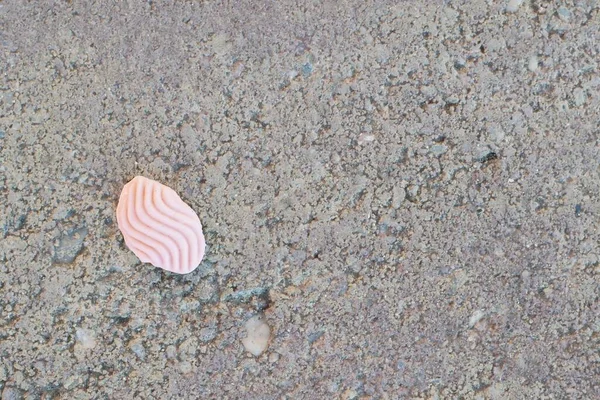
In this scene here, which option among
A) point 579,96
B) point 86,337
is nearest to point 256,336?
point 86,337

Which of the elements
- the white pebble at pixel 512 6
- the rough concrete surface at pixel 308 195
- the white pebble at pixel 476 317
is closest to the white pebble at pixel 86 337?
the rough concrete surface at pixel 308 195

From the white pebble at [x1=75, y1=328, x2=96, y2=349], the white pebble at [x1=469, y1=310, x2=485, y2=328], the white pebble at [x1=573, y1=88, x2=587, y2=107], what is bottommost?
the white pebble at [x1=75, y1=328, x2=96, y2=349]

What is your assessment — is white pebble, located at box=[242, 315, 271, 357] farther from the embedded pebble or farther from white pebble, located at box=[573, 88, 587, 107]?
white pebble, located at box=[573, 88, 587, 107]

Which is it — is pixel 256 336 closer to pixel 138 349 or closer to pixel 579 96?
pixel 138 349

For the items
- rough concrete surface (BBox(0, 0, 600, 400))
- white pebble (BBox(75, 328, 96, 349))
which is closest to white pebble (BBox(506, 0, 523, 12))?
rough concrete surface (BBox(0, 0, 600, 400))

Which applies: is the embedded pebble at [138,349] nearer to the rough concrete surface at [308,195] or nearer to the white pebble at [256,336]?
the rough concrete surface at [308,195]

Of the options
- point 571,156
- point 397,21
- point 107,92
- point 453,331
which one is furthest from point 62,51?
point 571,156

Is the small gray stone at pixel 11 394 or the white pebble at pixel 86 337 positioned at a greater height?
the white pebble at pixel 86 337
